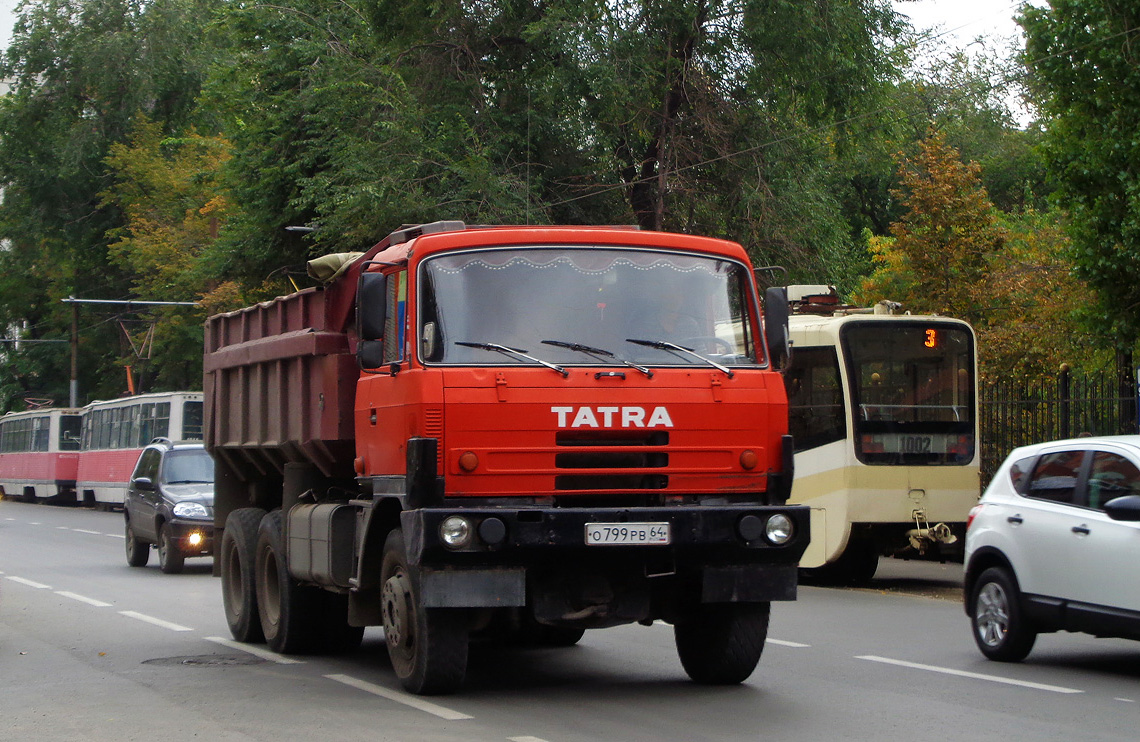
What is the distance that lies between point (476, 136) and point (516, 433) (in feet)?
61.9

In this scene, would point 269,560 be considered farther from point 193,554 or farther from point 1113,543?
point 193,554

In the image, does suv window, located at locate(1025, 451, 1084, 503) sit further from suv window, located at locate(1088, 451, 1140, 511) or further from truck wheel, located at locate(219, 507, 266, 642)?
truck wheel, located at locate(219, 507, 266, 642)

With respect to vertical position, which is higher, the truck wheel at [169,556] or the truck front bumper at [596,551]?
the truck front bumper at [596,551]

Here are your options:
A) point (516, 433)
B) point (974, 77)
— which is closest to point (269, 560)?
point (516, 433)

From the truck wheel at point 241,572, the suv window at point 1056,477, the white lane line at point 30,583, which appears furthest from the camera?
the white lane line at point 30,583

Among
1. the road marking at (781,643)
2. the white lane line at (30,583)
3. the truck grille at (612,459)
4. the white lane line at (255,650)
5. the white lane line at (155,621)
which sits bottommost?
the white lane line at (255,650)

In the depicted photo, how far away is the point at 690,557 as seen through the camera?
362 inches

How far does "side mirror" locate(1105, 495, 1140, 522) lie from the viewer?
997cm

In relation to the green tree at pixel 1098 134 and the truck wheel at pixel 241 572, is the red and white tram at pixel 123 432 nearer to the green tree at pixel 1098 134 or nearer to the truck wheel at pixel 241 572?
the green tree at pixel 1098 134

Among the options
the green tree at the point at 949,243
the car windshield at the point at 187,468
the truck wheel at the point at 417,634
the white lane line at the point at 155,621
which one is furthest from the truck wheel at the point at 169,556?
the truck wheel at the point at 417,634

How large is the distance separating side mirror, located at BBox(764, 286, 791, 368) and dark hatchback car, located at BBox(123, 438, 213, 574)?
12.8m

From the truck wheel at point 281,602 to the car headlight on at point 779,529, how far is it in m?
4.18

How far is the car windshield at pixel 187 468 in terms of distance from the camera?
2212 centimetres

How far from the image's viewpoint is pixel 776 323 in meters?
9.62
